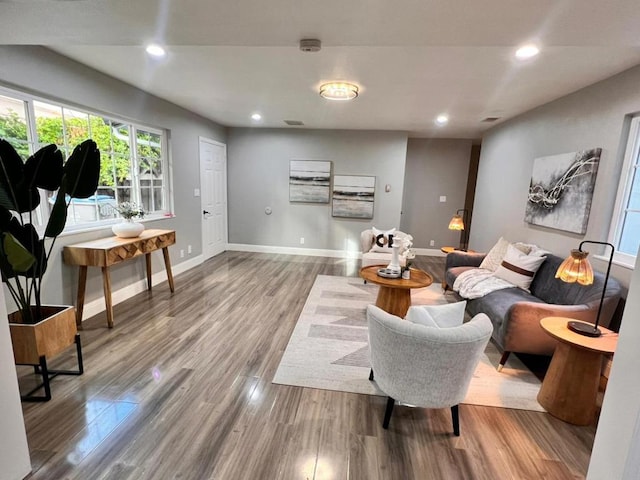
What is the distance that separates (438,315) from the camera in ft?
6.47

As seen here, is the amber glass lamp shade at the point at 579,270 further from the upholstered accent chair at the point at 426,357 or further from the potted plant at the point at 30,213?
the potted plant at the point at 30,213

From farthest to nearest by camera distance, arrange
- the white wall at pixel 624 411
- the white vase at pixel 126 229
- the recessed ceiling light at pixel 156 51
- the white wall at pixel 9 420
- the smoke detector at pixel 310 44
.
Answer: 1. the white vase at pixel 126 229
2. the recessed ceiling light at pixel 156 51
3. the smoke detector at pixel 310 44
4. the white wall at pixel 9 420
5. the white wall at pixel 624 411

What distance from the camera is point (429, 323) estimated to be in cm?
188

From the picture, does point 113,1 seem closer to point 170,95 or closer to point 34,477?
point 34,477

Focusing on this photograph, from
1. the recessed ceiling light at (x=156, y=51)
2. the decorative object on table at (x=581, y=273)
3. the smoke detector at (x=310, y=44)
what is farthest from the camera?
the recessed ceiling light at (x=156, y=51)

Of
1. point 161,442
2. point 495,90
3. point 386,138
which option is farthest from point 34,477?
point 386,138

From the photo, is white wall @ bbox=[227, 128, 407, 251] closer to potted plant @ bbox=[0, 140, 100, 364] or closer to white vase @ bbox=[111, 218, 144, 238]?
white vase @ bbox=[111, 218, 144, 238]

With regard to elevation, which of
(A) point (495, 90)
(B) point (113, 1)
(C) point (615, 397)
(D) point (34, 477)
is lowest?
(D) point (34, 477)

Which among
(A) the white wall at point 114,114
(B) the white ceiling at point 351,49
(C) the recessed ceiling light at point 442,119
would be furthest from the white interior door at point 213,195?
(C) the recessed ceiling light at point 442,119

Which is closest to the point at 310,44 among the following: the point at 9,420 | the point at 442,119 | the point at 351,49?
the point at 351,49

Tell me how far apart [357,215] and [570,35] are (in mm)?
4641

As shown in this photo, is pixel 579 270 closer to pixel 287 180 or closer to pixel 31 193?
pixel 31 193

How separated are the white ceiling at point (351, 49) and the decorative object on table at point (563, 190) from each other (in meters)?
0.72

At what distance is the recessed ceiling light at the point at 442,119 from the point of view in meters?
4.45
